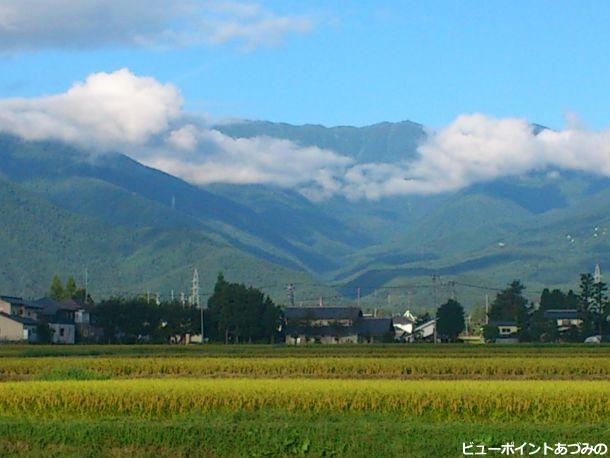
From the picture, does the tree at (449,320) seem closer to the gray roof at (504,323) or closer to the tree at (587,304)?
the gray roof at (504,323)

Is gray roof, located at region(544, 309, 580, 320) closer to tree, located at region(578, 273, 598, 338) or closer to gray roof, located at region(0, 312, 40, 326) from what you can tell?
tree, located at region(578, 273, 598, 338)

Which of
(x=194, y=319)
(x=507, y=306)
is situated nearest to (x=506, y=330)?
(x=507, y=306)

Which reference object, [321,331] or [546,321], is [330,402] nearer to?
[546,321]

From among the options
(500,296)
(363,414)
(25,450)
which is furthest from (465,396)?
(500,296)

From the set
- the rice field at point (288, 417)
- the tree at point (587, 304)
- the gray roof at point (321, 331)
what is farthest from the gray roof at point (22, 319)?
the rice field at point (288, 417)

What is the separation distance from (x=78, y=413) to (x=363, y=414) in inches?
365

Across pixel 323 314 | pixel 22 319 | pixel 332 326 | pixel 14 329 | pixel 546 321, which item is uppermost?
pixel 323 314

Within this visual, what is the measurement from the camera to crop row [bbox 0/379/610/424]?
39500 mm

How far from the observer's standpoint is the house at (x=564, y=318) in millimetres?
152750

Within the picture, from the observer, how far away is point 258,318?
142 meters

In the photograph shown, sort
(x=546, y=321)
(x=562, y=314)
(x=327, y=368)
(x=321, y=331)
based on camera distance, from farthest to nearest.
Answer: (x=321, y=331) < (x=562, y=314) < (x=546, y=321) < (x=327, y=368)

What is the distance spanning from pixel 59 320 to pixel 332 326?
4068cm

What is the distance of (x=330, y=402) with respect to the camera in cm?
3978

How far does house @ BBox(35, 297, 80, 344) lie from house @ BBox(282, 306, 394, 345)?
28.6 metres
